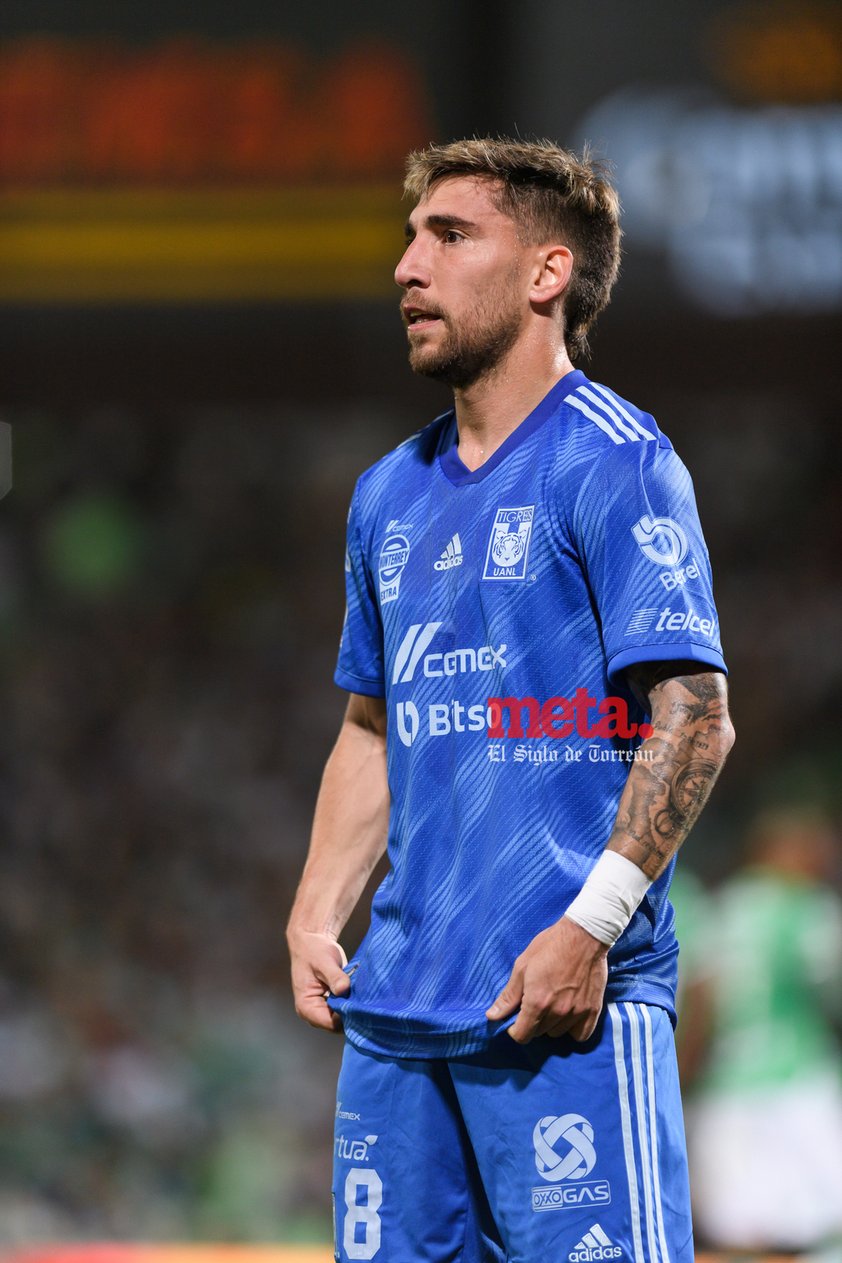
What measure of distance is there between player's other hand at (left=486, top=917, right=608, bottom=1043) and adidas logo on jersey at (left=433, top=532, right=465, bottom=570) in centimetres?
61

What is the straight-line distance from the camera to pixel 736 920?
608 centimetres

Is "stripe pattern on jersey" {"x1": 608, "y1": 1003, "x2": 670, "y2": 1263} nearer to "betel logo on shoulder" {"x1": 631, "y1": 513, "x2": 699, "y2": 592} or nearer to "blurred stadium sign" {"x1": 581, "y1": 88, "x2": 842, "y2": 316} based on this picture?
"betel logo on shoulder" {"x1": 631, "y1": 513, "x2": 699, "y2": 592}

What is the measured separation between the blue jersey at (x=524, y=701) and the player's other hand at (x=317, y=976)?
0.04 meters

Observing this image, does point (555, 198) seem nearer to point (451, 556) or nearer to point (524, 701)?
point (451, 556)

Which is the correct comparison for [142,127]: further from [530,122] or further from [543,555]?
[543,555]

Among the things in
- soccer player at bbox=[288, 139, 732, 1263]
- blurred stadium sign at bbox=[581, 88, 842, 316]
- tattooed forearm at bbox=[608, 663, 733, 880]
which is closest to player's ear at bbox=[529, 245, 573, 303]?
soccer player at bbox=[288, 139, 732, 1263]

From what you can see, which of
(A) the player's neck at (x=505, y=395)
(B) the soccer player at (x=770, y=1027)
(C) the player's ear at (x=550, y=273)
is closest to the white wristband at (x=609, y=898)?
(A) the player's neck at (x=505, y=395)

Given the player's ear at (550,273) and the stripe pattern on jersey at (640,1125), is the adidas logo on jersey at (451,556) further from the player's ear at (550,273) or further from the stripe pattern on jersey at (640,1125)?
the stripe pattern on jersey at (640,1125)

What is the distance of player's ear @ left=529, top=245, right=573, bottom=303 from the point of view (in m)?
2.78

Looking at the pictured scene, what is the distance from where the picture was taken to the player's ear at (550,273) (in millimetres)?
2781

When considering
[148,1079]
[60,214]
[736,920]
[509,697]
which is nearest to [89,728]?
[148,1079]

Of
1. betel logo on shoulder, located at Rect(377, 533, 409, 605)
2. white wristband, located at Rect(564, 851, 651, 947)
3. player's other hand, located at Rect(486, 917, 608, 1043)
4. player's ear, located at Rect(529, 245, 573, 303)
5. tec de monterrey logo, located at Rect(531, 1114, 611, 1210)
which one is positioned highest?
player's ear, located at Rect(529, 245, 573, 303)

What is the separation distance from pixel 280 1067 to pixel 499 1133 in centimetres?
679

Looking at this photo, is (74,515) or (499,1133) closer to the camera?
(499,1133)
